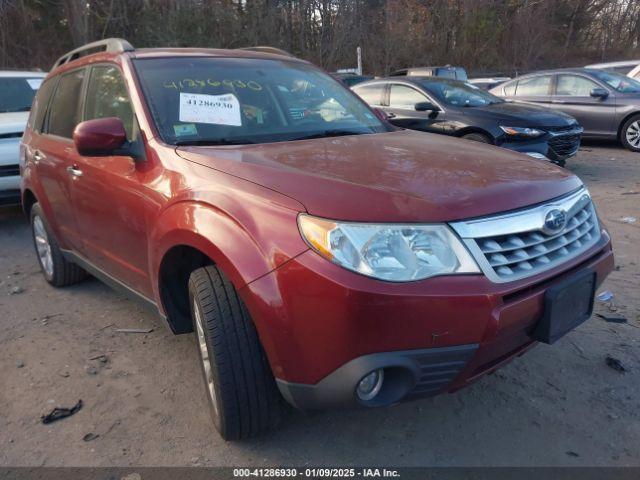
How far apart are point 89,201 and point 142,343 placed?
916mm

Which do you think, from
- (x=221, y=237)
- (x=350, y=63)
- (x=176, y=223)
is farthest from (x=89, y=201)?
(x=350, y=63)

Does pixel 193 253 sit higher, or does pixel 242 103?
pixel 242 103

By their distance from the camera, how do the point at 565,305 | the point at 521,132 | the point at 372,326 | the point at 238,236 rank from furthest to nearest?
the point at 521,132 → the point at 565,305 → the point at 238,236 → the point at 372,326

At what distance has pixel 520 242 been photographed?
2.04 metres

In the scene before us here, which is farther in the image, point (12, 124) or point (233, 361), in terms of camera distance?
point (12, 124)

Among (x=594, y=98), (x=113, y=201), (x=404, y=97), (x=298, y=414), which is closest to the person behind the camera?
(x=298, y=414)

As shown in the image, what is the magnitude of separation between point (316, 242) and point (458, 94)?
681 cm

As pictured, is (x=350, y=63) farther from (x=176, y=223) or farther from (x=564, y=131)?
(x=176, y=223)

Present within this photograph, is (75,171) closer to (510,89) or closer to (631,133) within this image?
(631,133)

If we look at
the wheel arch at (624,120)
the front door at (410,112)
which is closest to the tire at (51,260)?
the front door at (410,112)

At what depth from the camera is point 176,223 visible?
2.30 m

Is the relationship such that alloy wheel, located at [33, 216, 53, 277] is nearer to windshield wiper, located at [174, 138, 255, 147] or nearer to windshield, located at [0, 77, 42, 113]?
windshield wiper, located at [174, 138, 255, 147]

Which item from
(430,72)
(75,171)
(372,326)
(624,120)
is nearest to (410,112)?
(624,120)

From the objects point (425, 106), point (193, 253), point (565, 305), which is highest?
point (425, 106)
